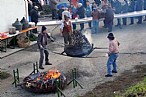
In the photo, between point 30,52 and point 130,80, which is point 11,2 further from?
point 130,80

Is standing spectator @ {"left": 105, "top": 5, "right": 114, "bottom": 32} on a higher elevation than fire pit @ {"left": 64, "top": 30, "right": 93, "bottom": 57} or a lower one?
higher

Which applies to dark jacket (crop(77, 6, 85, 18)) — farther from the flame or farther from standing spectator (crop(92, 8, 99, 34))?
the flame

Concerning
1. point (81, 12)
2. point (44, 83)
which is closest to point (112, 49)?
point (44, 83)

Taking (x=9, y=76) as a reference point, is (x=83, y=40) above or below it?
above

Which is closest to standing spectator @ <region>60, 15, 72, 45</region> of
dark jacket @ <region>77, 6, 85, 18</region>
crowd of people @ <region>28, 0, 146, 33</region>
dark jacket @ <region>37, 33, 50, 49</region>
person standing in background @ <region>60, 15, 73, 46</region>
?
person standing in background @ <region>60, 15, 73, 46</region>

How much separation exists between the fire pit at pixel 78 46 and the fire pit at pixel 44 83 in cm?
416

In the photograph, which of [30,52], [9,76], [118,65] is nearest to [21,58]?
[30,52]

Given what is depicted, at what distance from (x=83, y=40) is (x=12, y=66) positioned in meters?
3.39

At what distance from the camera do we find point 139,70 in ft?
45.1

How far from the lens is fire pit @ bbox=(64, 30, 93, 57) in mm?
16000

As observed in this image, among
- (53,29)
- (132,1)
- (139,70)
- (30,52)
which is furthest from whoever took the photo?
(132,1)

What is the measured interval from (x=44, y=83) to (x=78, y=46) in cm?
487

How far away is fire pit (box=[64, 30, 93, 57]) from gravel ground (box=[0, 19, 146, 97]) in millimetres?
277

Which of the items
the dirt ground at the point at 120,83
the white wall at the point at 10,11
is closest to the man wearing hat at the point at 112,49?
the dirt ground at the point at 120,83
